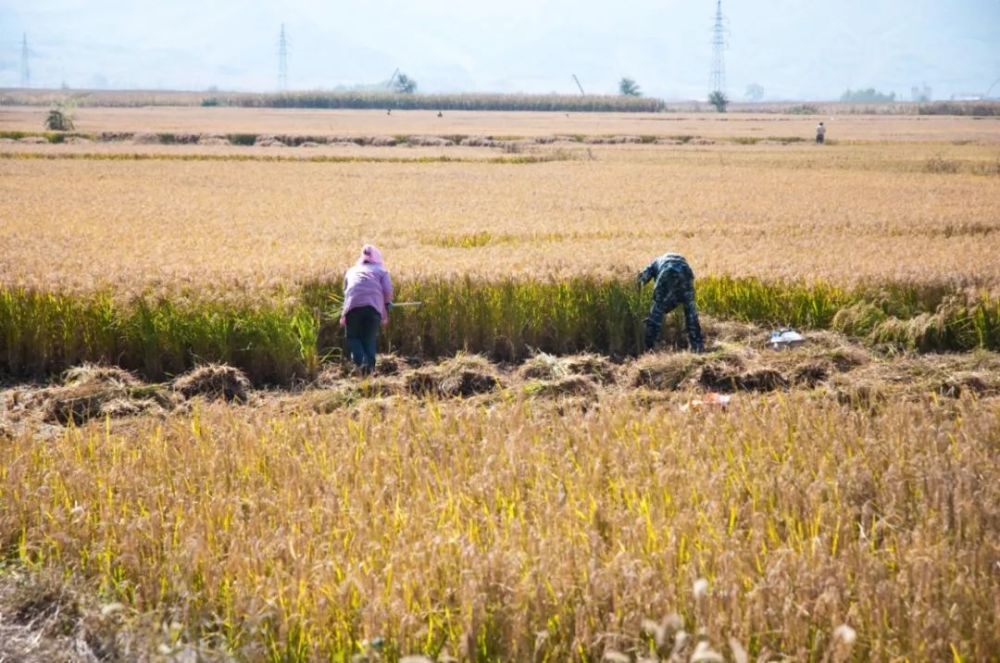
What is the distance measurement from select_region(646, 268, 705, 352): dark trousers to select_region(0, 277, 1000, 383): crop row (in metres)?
0.73

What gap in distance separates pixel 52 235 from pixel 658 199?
14.0 metres

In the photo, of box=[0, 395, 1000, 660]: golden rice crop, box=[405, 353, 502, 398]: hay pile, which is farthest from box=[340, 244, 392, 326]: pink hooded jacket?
box=[0, 395, 1000, 660]: golden rice crop

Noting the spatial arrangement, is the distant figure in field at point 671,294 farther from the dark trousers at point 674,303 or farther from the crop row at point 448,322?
the crop row at point 448,322

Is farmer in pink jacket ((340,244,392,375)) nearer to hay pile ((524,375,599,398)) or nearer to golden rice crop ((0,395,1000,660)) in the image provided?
hay pile ((524,375,599,398))

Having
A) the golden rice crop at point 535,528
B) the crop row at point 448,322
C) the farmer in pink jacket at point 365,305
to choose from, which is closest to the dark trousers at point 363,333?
the farmer in pink jacket at point 365,305

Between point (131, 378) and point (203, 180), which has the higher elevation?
point (203, 180)

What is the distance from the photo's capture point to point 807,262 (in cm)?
1446

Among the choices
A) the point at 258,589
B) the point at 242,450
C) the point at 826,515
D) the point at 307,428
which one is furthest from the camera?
the point at 307,428

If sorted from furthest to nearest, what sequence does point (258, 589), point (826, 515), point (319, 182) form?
point (319, 182) → point (826, 515) → point (258, 589)

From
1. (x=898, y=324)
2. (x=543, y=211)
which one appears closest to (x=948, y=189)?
(x=543, y=211)

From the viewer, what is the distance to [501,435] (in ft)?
23.7

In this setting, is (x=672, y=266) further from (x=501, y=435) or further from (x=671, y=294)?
(x=501, y=435)

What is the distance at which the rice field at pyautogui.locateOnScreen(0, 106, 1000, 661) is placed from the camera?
4.45 m

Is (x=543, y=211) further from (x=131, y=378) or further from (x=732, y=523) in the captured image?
(x=732, y=523)
